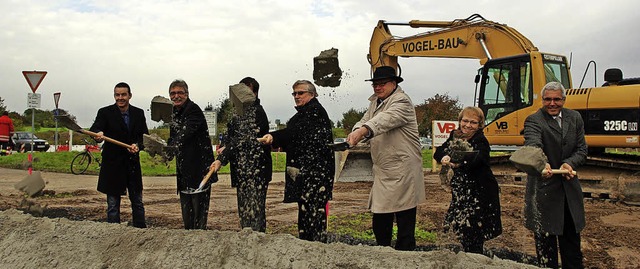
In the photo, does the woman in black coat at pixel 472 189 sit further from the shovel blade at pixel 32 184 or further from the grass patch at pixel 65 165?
the grass patch at pixel 65 165

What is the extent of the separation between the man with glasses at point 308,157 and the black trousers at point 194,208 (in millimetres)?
974

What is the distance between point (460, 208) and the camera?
4.47m

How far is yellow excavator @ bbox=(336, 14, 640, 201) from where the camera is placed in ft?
29.6

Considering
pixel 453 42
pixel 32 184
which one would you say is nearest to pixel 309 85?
pixel 32 184

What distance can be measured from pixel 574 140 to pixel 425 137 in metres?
36.7

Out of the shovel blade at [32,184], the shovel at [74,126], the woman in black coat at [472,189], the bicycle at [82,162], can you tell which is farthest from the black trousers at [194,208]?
the bicycle at [82,162]

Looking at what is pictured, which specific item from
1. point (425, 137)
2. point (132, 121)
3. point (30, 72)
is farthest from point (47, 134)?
point (132, 121)

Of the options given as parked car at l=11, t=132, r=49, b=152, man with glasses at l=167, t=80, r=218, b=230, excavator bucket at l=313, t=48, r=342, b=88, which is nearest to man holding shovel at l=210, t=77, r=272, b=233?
man with glasses at l=167, t=80, r=218, b=230

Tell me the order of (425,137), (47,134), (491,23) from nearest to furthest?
1. (491,23)
2. (47,134)
3. (425,137)

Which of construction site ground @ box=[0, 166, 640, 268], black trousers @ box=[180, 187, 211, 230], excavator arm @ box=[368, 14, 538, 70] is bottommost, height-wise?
construction site ground @ box=[0, 166, 640, 268]

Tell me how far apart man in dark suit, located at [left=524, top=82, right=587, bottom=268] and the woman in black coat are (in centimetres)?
31

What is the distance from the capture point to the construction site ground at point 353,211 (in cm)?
590

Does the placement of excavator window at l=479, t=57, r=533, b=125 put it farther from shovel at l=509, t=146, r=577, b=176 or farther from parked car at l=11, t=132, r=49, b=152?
parked car at l=11, t=132, r=49, b=152

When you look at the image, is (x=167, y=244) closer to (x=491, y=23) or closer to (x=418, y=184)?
(x=418, y=184)
